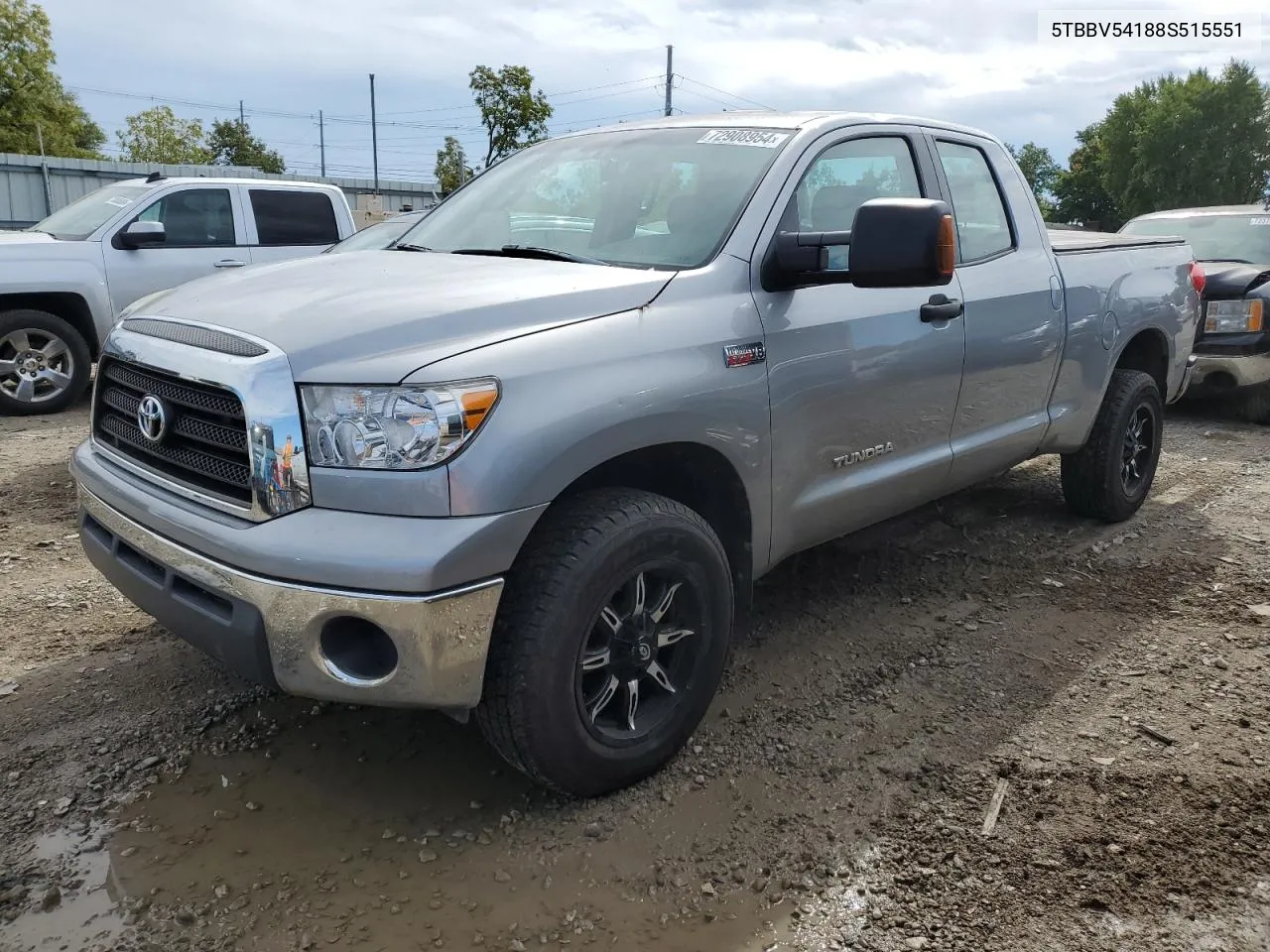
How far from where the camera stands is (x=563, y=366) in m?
2.44

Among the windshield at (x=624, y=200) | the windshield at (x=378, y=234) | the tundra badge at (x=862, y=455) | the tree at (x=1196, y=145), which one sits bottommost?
the tundra badge at (x=862, y=455)

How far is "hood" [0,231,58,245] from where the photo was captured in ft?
25.3

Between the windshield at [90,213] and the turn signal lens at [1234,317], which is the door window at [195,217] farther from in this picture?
the turn signal lens at [1234,317]

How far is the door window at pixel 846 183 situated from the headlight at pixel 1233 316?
16.8 feet

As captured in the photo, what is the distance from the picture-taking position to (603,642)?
104 inches

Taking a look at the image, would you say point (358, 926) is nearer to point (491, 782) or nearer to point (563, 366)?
point (491, 782)

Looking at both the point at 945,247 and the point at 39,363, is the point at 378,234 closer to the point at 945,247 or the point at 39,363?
the point at 39,363

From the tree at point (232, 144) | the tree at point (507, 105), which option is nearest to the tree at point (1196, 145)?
the tree at point (507, 105)

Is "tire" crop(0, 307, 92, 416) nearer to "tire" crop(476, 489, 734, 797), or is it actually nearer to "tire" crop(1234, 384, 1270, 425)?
"tire" crop(476, 489, 734, 797)

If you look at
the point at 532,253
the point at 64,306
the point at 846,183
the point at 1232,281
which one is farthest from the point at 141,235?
the point at 1232,281

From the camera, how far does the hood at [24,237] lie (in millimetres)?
7702

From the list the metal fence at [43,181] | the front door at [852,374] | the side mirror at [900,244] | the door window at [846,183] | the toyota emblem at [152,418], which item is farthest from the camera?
the metal fence at [43,181]

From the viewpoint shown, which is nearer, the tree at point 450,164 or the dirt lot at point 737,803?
the dirt lot at point 737,803

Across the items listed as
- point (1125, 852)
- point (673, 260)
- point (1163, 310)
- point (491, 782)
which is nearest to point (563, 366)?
point (673, 260)
